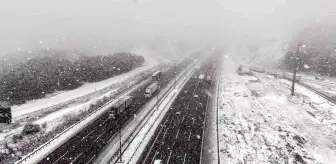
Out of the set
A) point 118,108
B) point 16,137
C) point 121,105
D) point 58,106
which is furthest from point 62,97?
point 16,137

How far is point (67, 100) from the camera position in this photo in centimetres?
4872

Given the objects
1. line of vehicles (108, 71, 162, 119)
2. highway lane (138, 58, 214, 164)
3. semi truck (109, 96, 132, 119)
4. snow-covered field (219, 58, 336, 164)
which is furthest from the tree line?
snow-covered field (219, 58, 336, 164)

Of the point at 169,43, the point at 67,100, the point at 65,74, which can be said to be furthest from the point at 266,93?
the point at 169,43

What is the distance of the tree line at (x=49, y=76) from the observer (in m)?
46.0

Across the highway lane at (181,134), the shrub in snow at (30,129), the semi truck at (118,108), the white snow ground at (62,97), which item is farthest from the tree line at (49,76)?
the highway lane at (181,134)

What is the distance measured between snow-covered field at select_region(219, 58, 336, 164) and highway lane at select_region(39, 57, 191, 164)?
16.7 m

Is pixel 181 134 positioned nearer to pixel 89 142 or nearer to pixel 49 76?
pixel 89 142

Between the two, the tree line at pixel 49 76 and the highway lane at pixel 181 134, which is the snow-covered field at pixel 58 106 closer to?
the tree line at pixel 49 76

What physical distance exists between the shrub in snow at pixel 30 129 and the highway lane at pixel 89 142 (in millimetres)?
6140

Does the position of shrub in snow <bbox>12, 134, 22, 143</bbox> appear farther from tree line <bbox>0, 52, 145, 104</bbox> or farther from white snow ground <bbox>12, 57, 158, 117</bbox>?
tree line <bbox>0, 52, 145, 104</bbox>

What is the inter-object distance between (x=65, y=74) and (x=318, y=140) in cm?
5575

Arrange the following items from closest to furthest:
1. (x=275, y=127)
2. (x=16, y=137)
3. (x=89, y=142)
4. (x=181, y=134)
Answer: (x=16, y=137) < (x=89, y=142) < (x=181, y=134) < (x=275, y=127)

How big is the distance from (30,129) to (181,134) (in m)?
22.6

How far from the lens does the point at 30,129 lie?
109ft
